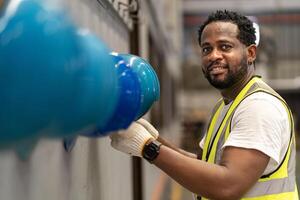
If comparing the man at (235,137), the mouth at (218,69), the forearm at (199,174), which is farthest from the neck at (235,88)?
the forearm at (199,174)

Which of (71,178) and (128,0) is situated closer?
(71,178)

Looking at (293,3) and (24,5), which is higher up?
(293,3)

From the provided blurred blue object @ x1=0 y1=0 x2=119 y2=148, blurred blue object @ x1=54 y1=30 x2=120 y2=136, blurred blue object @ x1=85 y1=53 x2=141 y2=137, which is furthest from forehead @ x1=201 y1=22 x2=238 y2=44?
blurred blue object @ x1=0 y1=0 x2=119 y2=148

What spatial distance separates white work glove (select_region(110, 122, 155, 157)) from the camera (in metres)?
1.92

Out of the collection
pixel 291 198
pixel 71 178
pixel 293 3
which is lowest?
pixel 291 198

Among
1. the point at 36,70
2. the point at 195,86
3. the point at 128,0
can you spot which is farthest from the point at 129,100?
the point at 195,86

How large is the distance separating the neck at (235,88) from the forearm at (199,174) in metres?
0.58

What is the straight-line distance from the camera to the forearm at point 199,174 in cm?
193

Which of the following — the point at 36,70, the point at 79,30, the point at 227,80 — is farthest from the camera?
the point at 227,80

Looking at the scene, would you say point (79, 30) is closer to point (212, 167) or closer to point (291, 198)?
point (212, 167)

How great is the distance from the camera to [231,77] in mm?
2273

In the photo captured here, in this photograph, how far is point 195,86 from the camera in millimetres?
20328

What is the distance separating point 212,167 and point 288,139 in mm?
509

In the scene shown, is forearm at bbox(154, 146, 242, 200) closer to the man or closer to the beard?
the man
